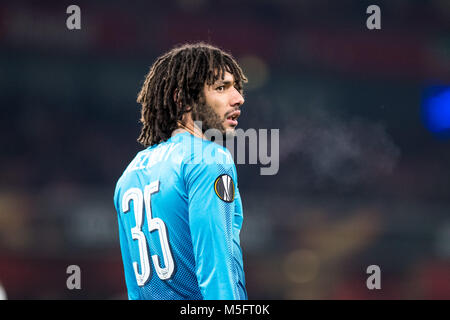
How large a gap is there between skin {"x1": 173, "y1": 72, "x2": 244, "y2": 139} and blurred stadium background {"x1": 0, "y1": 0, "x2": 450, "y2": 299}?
8.07 meters

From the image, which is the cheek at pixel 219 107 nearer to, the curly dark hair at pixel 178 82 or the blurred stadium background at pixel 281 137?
→ the curly dark hair at pixel 178 82

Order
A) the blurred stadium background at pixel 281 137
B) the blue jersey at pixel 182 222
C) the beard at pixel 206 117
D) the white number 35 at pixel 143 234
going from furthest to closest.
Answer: the blurred stadium background at pixel 281 137, the beard at pixel 206 117, the white number 35 at pixel 143 234, the blue jersey at pixel 182 222

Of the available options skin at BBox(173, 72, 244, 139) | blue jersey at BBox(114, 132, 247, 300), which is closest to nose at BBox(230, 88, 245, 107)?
skin at BBox(173, 72, 244, 139)

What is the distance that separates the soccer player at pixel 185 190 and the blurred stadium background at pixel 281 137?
26.2 feet

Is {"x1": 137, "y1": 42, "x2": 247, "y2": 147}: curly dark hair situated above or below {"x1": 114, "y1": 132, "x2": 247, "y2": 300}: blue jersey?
above

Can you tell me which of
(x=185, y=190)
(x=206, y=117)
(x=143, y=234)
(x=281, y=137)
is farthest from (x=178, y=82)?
(x=281, y=137)

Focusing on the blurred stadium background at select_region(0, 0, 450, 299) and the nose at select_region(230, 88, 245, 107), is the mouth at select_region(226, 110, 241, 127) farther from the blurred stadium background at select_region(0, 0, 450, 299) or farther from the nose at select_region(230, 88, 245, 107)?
the blurred stadium background at select_region(0, 0, 450, 299)

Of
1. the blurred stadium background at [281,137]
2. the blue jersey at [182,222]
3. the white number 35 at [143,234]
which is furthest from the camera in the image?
the blurred stadium background at [281,137]

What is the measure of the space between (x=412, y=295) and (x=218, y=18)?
658 centimetres

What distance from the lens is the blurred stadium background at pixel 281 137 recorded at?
10484mm

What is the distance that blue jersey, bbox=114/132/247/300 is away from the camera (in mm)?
2064

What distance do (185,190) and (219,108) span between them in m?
0.39

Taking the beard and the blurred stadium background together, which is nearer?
the beard

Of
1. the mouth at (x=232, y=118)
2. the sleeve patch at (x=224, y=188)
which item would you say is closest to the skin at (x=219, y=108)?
the mouth at (x=232, y=118)
